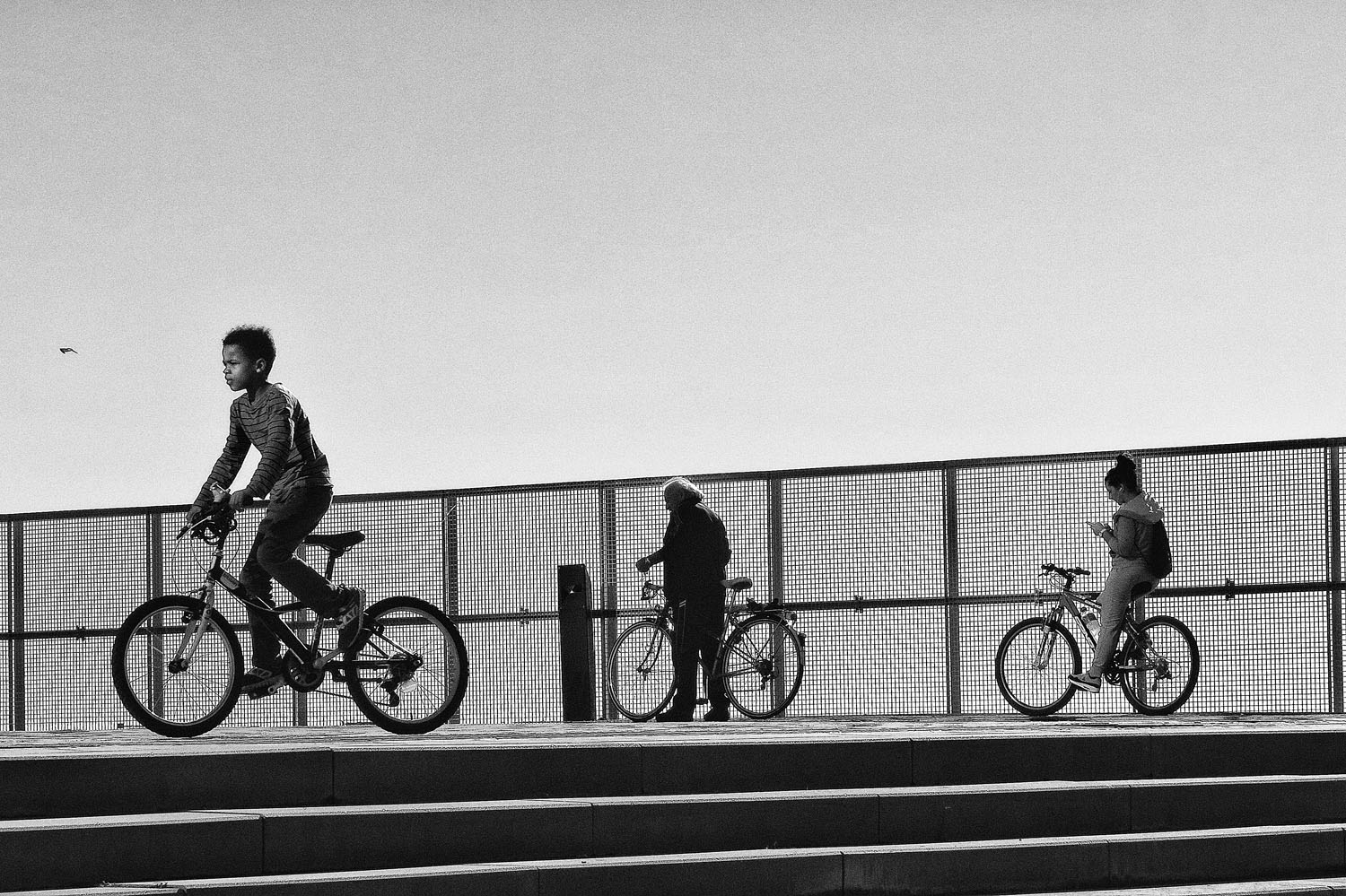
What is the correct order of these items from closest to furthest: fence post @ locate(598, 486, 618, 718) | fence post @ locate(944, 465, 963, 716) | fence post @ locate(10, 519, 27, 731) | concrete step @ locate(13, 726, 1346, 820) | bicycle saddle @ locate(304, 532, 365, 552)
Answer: concrete step @ locate(13, 726, 1346, 820)
bicycle saddle @ locate(304, 532, 365, 552)
fence post @ locate(944, 465, 963, 716)
fence post @ locate(598, 486, 618, 718)
fence post @ locate(10, 519, 27, 731)

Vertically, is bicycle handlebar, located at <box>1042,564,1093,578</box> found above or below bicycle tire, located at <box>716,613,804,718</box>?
above

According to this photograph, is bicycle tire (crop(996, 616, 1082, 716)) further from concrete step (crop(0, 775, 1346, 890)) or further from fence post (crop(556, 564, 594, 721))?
concrete step (crop(0, 775, 1346, 890))

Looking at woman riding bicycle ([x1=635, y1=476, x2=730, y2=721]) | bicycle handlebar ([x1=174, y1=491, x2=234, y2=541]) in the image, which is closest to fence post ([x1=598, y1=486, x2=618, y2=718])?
woman riding bicycle ([x1=635, y1=476, x2=730, y2=721])

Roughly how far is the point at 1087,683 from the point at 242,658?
5.71 meters

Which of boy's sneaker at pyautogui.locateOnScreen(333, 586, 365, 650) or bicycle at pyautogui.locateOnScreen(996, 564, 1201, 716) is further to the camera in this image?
bicycle at pyautogui.locateOnScreen(996, 564, 1201, 716)

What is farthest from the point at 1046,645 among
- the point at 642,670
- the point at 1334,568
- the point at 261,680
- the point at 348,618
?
the point at 261,680

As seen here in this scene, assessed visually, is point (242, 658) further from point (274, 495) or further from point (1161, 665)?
point (1161, 665)

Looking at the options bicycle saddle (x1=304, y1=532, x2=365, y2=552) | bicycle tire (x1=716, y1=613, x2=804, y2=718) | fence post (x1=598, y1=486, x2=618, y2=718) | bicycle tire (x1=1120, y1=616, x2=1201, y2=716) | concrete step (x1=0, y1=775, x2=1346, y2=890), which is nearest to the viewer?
concrete step (x1=0, y1=775, x2=1346, y2=890)

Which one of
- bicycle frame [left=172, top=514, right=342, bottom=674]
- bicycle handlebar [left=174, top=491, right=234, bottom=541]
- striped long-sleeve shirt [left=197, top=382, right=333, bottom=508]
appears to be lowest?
bicycle frame [left=172, top=514, right=342, bottom=674]

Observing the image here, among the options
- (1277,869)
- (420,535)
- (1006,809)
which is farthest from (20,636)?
(1277,869)

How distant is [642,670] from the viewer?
12.7 m

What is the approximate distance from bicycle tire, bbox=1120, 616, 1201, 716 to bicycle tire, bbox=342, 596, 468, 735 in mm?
5030

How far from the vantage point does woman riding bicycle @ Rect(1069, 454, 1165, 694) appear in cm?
1182

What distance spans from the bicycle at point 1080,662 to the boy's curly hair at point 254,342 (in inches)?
218
